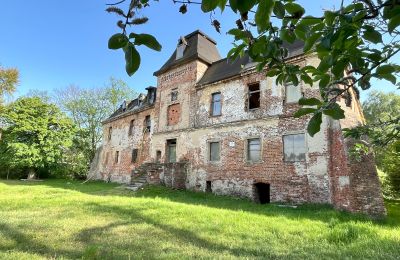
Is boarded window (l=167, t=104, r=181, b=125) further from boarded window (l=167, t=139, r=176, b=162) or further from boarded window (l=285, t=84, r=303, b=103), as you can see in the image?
boarded window (l=285, t=84, r=303, b=103)

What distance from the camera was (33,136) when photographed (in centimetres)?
2845

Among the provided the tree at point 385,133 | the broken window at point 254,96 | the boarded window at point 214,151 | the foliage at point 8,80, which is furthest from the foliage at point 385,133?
the foliage at point 8,80

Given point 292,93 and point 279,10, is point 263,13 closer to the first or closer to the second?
point 279,10

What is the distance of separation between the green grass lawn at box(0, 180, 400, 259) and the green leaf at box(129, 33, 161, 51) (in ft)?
16.2

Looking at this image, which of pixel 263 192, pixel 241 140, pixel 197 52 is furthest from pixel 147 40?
pixel 197 52

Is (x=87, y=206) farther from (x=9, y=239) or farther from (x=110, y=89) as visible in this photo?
(x=110, y=89)

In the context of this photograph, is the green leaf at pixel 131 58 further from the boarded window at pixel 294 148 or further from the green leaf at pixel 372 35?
the boarded window at pixel 294 148

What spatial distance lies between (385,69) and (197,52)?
18.1 m

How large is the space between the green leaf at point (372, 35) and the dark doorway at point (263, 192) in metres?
13.7

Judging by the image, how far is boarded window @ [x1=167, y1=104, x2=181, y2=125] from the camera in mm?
19297

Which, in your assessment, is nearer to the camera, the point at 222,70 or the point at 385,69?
the point at 385,69

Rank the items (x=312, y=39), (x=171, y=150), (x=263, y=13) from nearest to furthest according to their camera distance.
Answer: (x=263, y=13), (x=312, y=39), (x=171, y=150)

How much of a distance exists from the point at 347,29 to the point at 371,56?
1.84ft

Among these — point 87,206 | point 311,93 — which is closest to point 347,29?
point 87,206
